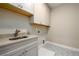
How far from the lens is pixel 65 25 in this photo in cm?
266

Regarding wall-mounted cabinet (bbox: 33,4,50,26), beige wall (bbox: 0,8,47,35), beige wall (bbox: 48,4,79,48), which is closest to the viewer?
beige wall (bbox: 0,8,47,35)

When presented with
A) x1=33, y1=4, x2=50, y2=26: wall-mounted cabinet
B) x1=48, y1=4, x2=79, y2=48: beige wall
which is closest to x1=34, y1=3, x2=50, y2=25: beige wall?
x1=33, y1=4, x2=50, y2=26: wall-mounted cabinet

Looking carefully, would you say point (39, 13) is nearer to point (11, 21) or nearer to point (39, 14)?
point (39, 14)

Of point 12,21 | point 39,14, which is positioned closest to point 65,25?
point 39,14

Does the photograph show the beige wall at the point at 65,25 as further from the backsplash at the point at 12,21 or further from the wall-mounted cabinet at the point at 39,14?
the backsplash at the point at 12,21

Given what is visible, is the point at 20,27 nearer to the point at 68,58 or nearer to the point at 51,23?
the point at 68,58

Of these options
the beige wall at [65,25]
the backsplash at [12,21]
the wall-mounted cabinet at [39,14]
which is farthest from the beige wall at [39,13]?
the beige wall at [65,25]

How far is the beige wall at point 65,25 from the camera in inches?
96.4

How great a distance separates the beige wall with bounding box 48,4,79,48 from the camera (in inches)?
96.4

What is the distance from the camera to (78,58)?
64 centimetres

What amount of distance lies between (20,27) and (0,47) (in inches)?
34.2

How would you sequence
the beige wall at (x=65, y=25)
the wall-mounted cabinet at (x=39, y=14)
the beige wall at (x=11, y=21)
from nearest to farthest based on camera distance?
1. the beige wall at (x=11, y=21)
2. the wall-mounted cabinet at (x=39, y=14)
3. the beige wall at (x=65, y=25)

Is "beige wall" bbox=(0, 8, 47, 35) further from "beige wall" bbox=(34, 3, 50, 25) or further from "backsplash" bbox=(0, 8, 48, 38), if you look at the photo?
"beige wall" bbox=(34, 3, 50, 25)

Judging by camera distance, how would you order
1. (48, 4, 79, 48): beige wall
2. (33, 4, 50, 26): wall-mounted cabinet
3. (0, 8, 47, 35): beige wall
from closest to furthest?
(0, 8, 47, 35): beige wall < (33, 4, 50, 26): wall-mounted cabinet < (48, 4, 79, 48): beige wall
